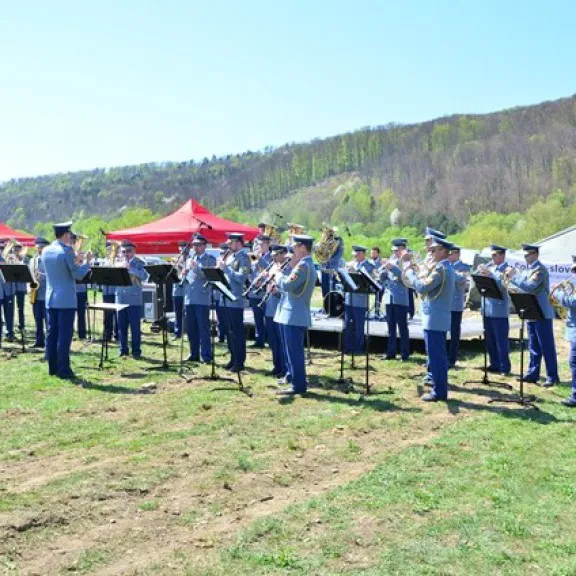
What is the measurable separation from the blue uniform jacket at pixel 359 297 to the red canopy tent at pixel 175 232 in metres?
6.71

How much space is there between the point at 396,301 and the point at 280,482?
Answer: 779 centimetres

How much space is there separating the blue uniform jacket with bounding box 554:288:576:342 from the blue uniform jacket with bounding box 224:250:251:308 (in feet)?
17.3

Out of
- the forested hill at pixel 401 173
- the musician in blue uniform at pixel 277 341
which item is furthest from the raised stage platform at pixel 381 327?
the forested hill at pixel 401 173

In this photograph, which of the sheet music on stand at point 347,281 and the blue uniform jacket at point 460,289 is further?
the blue uniform jacket at point 460,289

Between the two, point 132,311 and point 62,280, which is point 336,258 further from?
point 62,280

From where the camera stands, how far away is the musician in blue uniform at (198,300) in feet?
43.4

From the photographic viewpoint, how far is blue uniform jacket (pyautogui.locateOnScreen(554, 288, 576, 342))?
1010cm

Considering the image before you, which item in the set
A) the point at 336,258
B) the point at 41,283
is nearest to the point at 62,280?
the point at 41,283

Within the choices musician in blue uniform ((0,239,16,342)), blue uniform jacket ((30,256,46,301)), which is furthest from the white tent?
musician in blue uniform ((0,239,16,342))

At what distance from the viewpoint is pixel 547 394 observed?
36.1ft

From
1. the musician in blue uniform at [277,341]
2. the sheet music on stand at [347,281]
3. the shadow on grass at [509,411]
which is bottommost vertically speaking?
the shadow on grass at [509,411]

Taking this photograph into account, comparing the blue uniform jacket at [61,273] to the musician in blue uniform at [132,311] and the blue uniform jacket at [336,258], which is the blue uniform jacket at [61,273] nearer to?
the musician in blue uniform at [132,311]

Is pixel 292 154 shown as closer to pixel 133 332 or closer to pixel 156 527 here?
pixel 133 332

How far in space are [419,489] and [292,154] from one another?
133 metres
